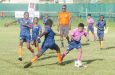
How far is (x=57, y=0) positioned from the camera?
76875 millimetres

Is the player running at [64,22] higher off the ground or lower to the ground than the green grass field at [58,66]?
higher

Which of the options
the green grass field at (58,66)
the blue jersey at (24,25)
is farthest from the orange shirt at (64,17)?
the blue jersey at (24,25)

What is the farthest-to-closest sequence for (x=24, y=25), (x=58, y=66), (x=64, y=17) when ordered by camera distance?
1. (x=64, y=17)
2. (x=24, y=25)
3. (x=58, y=66)

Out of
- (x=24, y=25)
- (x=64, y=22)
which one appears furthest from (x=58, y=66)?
(x=64, y=22)

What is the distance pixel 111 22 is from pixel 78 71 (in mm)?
36633

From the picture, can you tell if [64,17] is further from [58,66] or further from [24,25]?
[58,66]

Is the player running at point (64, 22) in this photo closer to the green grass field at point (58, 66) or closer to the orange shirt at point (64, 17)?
the orange shirt at point (64, 17)

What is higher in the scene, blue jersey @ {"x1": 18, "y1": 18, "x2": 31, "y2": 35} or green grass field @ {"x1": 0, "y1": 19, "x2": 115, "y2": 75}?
blue jersey @ {"x1": 18, "y1": 18, "x2": 31, "y2": 35}

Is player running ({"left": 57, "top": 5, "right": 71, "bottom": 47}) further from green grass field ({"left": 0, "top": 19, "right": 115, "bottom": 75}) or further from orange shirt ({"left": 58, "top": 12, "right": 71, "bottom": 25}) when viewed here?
green grass field ({"left": 0, "top": 19, "right": 115, "bottom": 75})

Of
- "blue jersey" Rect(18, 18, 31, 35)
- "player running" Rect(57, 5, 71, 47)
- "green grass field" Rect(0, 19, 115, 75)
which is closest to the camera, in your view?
"green grass field" Rect(0, 19, 115, 75)

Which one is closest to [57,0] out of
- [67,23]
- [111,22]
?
[111,22]

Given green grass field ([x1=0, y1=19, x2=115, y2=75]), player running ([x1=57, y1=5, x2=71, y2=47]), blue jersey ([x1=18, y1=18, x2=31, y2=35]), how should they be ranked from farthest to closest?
player running ([x1=57, y1=5, x2=71, y2=47]) < blue jersey ([x1=18, y1=18, x2=31, y2=35]) < green grass field ([x1=0, y1=19, x2=115, y2=75])

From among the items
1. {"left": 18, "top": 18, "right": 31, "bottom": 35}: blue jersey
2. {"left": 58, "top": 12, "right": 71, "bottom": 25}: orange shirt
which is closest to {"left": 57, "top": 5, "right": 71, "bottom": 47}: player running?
{"left": 58, "top": 12, "right": 71, "bottom": 25}: orange shirt

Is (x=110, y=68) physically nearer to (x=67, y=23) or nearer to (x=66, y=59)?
(x=66, y=59)
